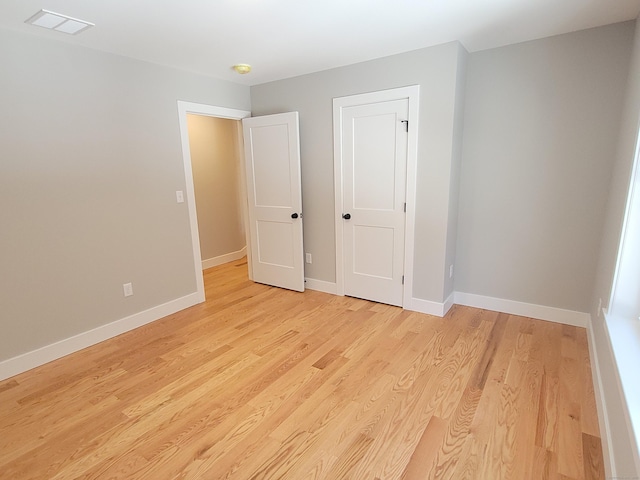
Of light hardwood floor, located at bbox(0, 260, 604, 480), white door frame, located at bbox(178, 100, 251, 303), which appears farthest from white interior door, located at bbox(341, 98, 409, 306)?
white door frame, located at bbox(178, 100, 251, 303)

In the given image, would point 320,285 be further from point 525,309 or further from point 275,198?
point 525,309

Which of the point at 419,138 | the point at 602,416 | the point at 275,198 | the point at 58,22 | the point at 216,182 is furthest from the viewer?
the point at 216,182

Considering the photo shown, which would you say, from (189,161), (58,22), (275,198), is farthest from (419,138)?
(58,22)

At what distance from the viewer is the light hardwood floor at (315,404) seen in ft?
5.18

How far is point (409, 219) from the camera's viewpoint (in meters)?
3.08

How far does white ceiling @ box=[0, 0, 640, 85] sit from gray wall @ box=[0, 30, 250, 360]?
0.78 ft

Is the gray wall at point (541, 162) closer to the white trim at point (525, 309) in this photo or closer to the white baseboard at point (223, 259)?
the white trim at point (525, 309)

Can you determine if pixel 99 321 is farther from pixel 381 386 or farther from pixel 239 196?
pixel 239 196

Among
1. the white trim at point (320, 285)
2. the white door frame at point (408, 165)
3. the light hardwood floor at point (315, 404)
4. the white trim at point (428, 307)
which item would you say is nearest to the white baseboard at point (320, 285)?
the white trim at point (320, 285)

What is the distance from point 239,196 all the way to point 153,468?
4.23 meters

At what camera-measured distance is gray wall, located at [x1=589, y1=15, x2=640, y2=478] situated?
1.30 meters

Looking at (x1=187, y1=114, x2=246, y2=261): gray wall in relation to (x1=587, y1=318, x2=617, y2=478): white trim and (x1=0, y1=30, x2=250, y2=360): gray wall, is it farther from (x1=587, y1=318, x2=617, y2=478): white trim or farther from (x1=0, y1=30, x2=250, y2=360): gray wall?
(x1=587, y1=318, x2=617, y2=478): white trim

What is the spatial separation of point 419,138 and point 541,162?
1.02 meters

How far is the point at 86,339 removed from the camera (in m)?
2.71
